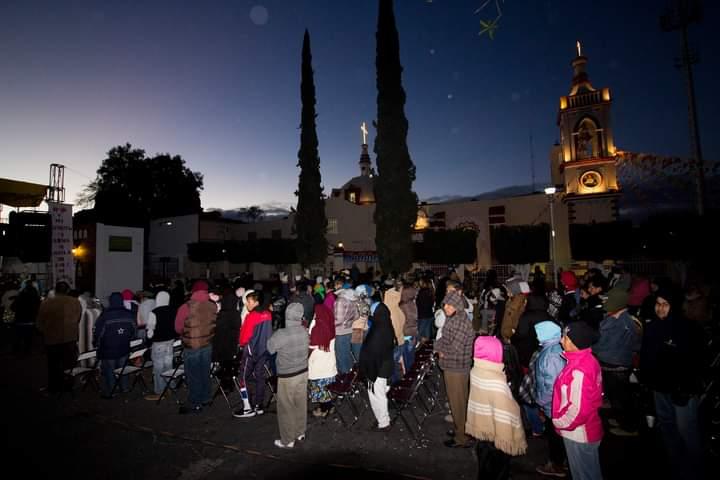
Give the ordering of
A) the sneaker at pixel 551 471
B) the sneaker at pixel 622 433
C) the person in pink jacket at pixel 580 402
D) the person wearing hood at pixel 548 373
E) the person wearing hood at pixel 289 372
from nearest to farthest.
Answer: the person in pink jacket at pixel 580 402, the person wearing hood at pixel 548 373, the sneaker at pixel 551 471, the person wearing hood at pixel 289 372, the sneaker at pixel 622 433

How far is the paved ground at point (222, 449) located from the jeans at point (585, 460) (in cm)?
121

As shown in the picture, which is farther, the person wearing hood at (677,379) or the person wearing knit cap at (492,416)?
the person wearing hood at (677,379)

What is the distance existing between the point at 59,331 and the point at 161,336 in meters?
2.19

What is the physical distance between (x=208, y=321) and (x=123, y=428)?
2.07 m

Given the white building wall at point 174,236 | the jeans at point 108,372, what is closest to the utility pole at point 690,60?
the jeans at point 108,372

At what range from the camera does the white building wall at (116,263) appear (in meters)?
18.4

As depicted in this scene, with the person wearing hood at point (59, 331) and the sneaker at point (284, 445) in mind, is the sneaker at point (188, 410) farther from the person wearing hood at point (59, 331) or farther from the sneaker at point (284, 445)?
the person wearing hood at point (59, 331)

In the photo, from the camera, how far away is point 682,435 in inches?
151

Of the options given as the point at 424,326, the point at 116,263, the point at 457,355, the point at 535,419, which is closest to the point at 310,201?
the point at 116,263

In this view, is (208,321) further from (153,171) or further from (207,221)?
(153,171)


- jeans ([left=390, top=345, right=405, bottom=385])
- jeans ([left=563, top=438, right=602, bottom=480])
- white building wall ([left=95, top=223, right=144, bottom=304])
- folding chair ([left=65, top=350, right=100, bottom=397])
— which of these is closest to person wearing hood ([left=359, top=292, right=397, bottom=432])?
jeans ([left=390, top=345, right=405, bottom=385])

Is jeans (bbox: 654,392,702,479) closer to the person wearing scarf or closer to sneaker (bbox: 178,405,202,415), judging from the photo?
the person wearing scarf

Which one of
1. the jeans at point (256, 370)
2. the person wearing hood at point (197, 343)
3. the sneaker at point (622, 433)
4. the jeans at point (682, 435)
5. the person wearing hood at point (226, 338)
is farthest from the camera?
the person wearing hood at point (226, 338)

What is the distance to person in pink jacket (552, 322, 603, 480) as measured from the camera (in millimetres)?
3240
